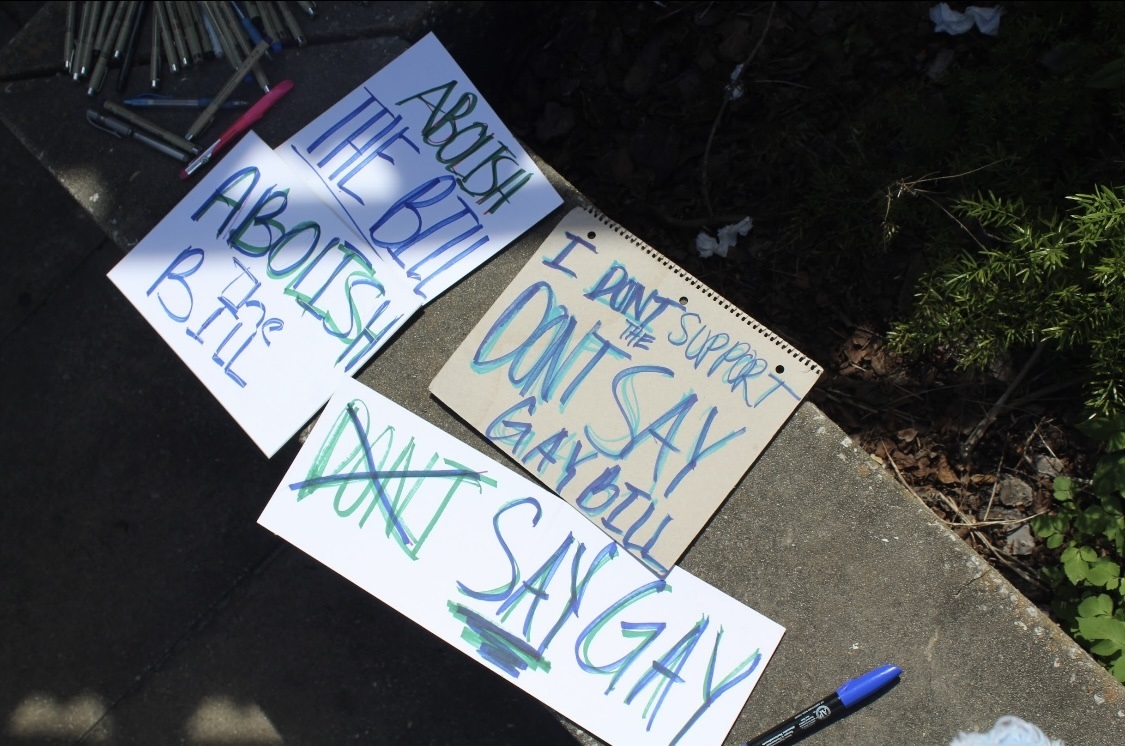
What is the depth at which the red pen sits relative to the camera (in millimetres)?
1617

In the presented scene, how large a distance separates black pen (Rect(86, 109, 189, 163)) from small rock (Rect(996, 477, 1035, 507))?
183 centimetres

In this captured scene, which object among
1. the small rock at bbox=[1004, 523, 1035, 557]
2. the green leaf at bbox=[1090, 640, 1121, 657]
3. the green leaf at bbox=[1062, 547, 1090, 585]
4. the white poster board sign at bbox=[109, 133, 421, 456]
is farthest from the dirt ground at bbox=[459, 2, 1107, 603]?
the white poster board sign at bbox=[109, 133, 421, 456]

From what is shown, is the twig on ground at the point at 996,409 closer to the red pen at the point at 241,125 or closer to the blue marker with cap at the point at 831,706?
the blue marker with cap at the point at 831,706

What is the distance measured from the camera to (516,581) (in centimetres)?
148

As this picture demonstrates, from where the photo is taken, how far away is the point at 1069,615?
1720 mm

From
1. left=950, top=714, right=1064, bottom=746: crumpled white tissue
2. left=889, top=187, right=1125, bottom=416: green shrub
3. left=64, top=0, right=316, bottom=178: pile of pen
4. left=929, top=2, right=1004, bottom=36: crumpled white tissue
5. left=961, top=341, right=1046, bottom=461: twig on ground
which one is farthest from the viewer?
left=929, top=2, right=1004, bottom=36: crumpled white tissue

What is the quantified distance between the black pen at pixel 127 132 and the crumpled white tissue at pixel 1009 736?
1730mm

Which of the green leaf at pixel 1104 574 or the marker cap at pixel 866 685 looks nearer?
the marker cap at pixel 866 685

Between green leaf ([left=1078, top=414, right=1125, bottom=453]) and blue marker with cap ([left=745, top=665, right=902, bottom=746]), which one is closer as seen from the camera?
blue marker with cap ([left=745, top=665, right=902, bottom=746])

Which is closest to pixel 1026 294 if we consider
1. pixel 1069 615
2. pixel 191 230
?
pixel 1069 615

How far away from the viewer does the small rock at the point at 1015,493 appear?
1.88 m

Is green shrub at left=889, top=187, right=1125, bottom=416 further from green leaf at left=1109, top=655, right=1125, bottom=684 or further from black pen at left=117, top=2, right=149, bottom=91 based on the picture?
black pen at left=117, top=2, right=149, bottom=91

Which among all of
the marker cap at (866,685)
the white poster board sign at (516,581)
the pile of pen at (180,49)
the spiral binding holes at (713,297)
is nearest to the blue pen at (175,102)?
the pile of pen at (180,49)

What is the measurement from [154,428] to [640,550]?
154 cm
